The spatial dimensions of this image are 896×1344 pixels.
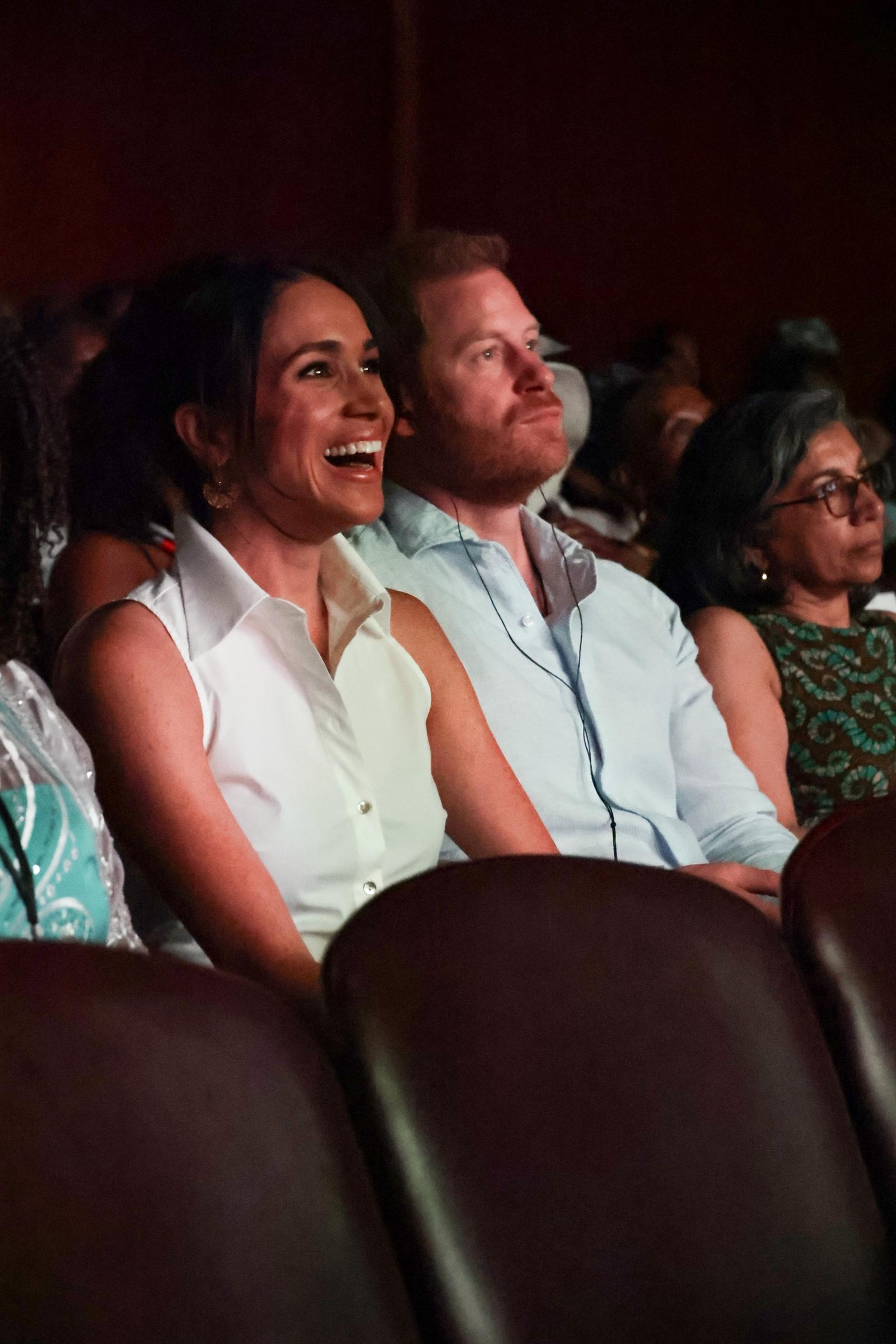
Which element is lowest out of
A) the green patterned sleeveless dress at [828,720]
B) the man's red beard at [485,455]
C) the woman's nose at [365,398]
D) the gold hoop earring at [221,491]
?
the green patterned sleeveless dress at [828,720]

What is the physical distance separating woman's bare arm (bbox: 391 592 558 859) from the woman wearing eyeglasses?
1.96ft

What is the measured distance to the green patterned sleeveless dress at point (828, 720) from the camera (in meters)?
2.05

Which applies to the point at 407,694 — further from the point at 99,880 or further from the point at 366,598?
the point at 99,880

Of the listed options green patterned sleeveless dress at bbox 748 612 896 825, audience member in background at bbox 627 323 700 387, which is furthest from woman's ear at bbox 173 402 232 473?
audience member in background at bbox 627 323 700 387

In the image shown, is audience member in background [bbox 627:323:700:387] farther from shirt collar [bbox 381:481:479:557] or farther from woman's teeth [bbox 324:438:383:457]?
woman's teeth [bbox 324:438:383:457]

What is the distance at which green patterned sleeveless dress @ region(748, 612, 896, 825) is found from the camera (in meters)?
2.05

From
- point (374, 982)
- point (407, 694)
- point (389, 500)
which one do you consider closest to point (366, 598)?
point (407, 694)

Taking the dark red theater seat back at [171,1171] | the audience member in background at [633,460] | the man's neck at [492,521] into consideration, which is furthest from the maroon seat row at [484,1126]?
the audience member in background at [633,460]

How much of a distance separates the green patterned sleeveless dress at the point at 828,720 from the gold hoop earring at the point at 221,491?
3.01 ft

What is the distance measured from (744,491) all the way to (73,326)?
101cm

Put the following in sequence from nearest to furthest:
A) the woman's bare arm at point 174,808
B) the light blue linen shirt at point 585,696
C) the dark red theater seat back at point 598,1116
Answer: the dark red theater seat back at point 598,1116
the woman's bare arm at point 174,808
the light blue linen shirt at point 585,696

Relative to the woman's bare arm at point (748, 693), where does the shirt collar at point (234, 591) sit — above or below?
above

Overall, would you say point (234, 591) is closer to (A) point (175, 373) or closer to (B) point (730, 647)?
(A) point (175, 373)

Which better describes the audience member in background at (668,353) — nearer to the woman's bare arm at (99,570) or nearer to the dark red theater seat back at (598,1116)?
the woman's bare arm at (99,570)
